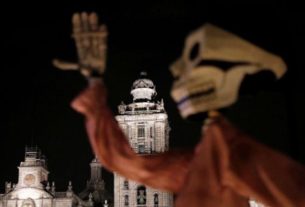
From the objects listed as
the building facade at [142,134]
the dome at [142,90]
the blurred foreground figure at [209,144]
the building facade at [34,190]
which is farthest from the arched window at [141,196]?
the blurred foreground figure at [209,144]

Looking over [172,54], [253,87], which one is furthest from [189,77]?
[172,54]

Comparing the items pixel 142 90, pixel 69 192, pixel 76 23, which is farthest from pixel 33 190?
pixel 76 23

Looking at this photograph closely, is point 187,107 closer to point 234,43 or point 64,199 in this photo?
point 234,43

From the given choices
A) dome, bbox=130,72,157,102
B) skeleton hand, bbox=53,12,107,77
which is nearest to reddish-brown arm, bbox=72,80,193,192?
skeleton hand, bbox=53,12,107,77

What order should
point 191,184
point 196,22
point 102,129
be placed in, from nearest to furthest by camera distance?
point 191,184
point 102,129
point 196,22

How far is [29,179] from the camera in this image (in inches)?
1134

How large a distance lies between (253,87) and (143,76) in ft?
86.2

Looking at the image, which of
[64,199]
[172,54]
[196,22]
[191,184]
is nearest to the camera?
[191,184]

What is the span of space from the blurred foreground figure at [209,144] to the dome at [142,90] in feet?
86.3

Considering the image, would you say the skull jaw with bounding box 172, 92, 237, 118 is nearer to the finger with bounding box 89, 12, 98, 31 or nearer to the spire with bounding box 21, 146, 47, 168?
the finger with bounding box 89, 12, 98, 31

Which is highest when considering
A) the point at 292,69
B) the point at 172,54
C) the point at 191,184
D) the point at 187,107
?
the point at 172,54

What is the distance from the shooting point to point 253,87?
429cm

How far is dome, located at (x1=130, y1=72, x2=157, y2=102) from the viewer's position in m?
30.6

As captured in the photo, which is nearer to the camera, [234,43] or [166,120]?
[234,43]
